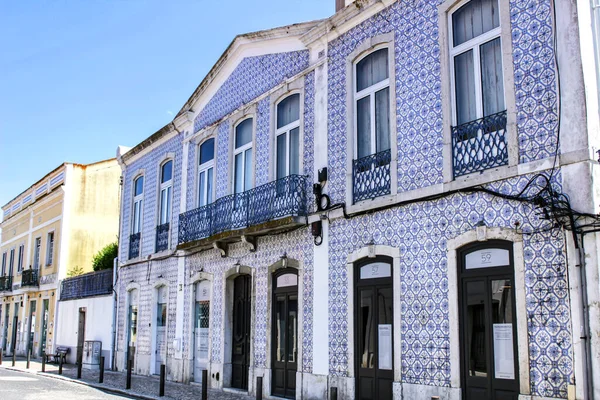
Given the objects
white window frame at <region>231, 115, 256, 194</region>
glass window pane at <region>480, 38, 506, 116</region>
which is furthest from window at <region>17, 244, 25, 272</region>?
glass window pane at <region>480, 38, 506, 116</region>

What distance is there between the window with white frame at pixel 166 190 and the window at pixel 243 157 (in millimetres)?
3826

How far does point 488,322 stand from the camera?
854 cm

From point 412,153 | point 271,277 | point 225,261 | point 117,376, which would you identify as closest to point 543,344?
point 412,153

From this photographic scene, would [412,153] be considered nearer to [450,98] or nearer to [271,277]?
[450,98]

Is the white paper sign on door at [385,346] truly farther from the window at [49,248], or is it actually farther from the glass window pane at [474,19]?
the window at [49,248]

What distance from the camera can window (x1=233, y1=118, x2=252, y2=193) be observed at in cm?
1448

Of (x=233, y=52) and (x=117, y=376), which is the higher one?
(x=233, y=52)

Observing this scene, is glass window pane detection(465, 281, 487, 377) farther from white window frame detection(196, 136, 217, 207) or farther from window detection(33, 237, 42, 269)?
window detection(33, 237, 42, 269)

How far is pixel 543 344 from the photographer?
7.73m

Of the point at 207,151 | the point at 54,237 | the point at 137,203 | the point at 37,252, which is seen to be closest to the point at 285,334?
the point at 207,151

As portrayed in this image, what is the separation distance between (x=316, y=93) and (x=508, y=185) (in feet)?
16.2

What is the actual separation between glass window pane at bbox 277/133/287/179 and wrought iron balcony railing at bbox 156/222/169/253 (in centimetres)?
577

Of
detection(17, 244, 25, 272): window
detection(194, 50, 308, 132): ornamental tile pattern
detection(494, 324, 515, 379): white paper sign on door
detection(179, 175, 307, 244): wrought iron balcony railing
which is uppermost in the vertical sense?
detection(194, 50, 308, 132): ornamental tile pattern

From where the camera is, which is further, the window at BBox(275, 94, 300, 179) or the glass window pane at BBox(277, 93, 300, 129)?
the glass window pane at BBox(277, 93, 300, 129)
